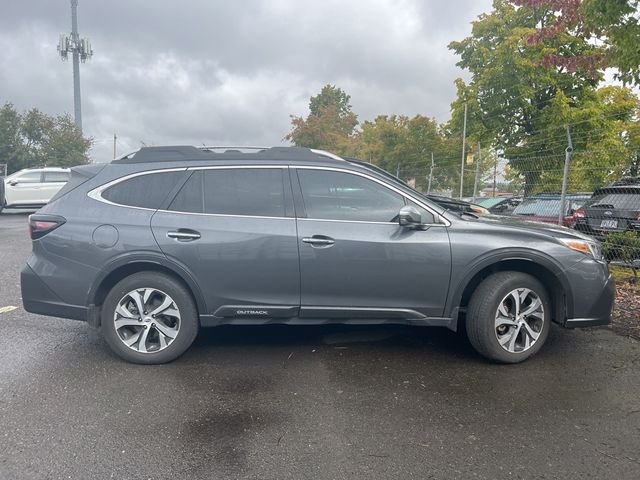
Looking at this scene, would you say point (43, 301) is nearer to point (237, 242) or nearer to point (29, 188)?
point (237, 242)

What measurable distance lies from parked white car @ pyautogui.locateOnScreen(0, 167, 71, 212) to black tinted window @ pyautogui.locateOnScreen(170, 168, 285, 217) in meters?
15.3

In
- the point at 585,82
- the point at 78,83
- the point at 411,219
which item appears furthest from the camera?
the point at 78,83

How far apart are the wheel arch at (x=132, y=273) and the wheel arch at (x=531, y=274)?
6.96ft

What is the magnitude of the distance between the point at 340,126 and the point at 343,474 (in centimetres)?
4336

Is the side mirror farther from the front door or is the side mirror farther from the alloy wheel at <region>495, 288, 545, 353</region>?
the alloy wheel at <region>495, 288, 545, 353</region>

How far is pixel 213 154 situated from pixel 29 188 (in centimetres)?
1583

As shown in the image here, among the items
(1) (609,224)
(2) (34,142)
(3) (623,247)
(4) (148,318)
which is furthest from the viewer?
(2) (34,142)

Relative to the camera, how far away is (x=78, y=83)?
43.1 meters

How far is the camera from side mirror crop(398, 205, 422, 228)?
3703mm

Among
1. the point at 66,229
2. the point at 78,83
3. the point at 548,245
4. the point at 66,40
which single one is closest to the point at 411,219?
the point at 548,245

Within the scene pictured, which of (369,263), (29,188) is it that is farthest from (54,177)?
(369,263)

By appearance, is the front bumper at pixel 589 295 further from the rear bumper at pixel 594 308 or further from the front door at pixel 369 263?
the front door at pixel 369 263

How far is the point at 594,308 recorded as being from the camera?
12.7 ft

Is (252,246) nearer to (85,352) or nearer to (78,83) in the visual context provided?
(85,352)
